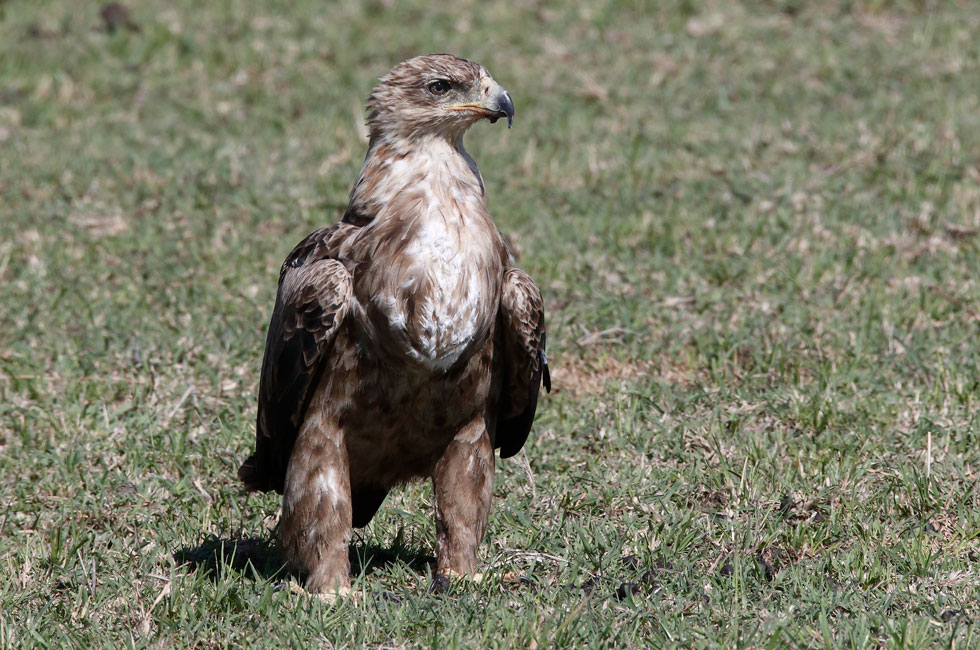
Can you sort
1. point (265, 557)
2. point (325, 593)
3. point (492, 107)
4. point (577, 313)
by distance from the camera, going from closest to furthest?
point (325, 593)
point (492, 107)
point (265, 557)
point (577, 313)

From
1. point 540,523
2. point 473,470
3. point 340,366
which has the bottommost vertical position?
point 540,523

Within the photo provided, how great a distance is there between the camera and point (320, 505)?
4785 millimetres

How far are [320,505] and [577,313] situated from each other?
10.2 ft

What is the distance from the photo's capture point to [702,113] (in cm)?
1097

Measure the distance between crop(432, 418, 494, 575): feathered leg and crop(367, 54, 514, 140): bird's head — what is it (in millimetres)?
1118

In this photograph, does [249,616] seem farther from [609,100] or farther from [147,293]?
[609,100]

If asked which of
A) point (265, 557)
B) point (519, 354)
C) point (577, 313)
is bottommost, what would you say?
point (265, 557)

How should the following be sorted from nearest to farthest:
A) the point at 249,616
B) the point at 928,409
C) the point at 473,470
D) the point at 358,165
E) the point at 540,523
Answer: the point at 249,616, the point at 473,470, the point at 540,523, the point at 928,409, the point at 358,165

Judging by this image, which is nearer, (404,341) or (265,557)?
(404,341)

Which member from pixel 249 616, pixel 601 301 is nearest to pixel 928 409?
pixel 601 301

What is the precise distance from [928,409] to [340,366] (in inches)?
122

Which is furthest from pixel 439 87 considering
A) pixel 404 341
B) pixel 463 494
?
pixel 463 494

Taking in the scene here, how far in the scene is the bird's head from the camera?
486 centimetres

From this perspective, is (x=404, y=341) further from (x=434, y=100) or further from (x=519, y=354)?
(x=434, y=100)
